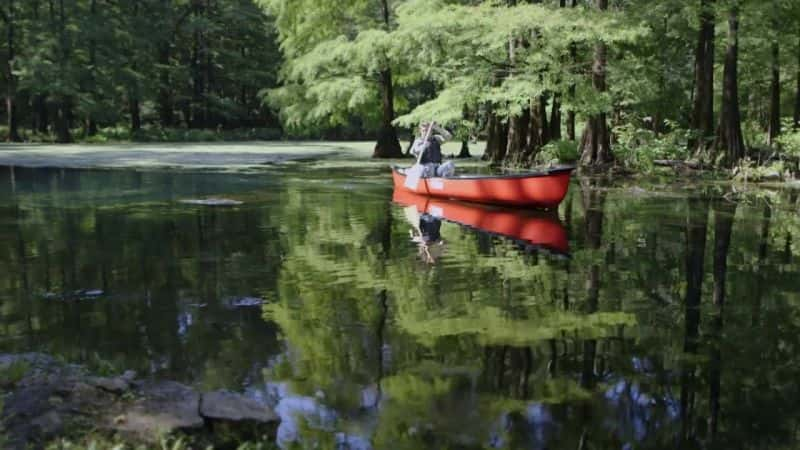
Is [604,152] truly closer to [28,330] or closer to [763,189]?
[763,189]

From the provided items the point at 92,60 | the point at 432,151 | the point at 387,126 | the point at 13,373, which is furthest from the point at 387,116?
the point at 13,373

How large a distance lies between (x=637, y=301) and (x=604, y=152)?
16.4 meters

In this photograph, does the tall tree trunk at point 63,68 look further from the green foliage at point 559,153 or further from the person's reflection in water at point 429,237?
the person's reflection in water at point 429,237

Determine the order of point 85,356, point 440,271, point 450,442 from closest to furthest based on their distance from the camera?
point 450,442 → point 85,356 → point 440,271

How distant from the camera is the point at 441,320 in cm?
816

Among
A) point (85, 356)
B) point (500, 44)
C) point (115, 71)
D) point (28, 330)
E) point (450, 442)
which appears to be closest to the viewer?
point (450, 442)

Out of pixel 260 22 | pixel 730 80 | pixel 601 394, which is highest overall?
pixel 260 22

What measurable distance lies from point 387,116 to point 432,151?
1655 centimetres

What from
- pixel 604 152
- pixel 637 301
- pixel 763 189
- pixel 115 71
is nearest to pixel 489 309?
pixel 637 301

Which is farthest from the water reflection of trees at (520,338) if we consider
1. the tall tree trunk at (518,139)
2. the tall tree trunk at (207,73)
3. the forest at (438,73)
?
the tall tree trunk at (207,73)

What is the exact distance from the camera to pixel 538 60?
77.7 feet

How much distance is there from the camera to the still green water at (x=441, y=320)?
18.7ft

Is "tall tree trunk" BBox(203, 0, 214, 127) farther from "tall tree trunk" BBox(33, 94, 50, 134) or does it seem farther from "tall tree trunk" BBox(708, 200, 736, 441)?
"tall tree trunk" BBox(708, 200, 736, 441)

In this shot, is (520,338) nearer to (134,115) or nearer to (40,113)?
(134,115)
